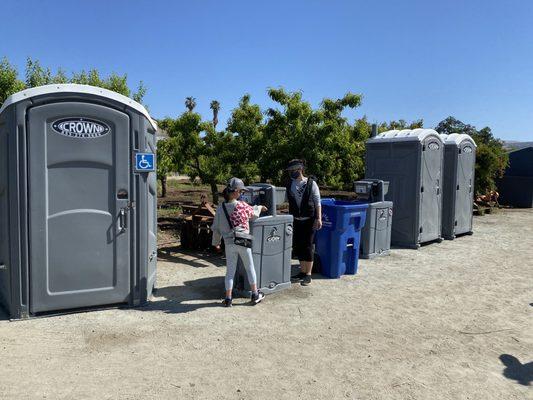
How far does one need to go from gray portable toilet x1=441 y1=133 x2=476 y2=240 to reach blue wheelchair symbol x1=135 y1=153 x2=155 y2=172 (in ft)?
26.3

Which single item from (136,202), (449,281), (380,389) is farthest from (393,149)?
(380,389)

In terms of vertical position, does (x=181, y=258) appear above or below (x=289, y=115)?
below

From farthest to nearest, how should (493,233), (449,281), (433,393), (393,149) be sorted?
(493,233), (393,149), (449,281), (433,393)

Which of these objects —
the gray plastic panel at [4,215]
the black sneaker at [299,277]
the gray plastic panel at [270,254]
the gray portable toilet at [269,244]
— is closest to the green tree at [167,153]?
the gray portable toilet at [269,244]

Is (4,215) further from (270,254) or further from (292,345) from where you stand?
(292,345)

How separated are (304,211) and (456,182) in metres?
5.90

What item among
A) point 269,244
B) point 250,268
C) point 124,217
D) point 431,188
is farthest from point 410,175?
point 124,217

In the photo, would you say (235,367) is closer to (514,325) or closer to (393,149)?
(514,325)

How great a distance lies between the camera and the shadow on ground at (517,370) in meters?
4.01

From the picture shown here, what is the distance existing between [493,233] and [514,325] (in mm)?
7608

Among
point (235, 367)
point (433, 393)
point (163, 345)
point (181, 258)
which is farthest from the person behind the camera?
point (181, 258)

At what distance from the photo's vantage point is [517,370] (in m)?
4.18

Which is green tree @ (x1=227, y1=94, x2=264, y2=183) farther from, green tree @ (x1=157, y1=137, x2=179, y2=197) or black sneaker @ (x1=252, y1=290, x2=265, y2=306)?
black sneaker @ (x1=252, y1=290, x2=265, y2=306)

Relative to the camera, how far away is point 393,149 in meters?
9.75
